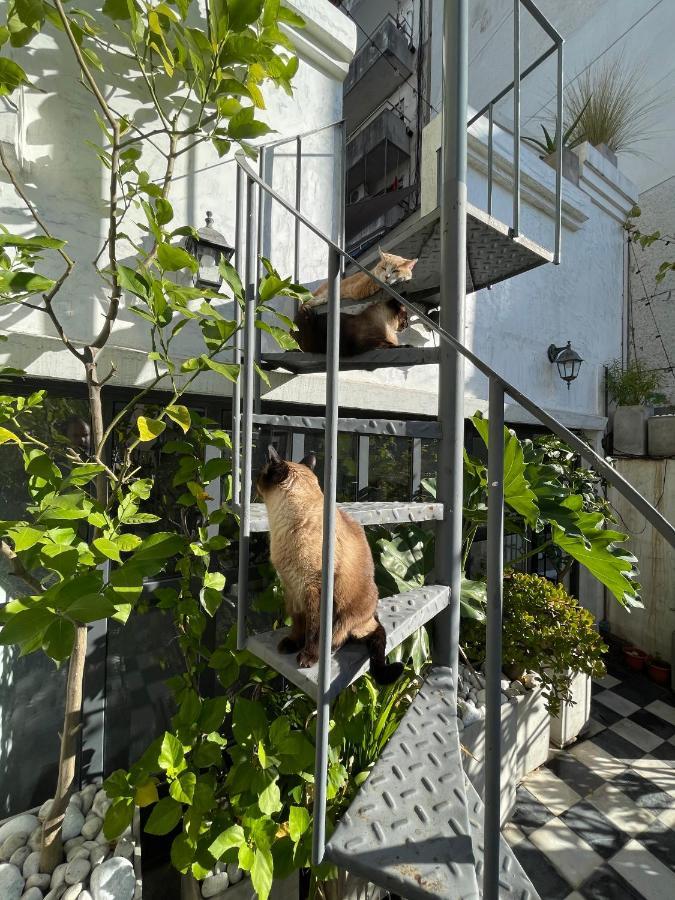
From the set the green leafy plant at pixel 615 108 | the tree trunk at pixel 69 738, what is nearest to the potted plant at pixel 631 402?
the green leafy plant at pixel 615 108

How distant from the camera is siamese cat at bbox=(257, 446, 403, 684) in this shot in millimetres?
953

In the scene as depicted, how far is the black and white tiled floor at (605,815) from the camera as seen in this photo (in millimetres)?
1762

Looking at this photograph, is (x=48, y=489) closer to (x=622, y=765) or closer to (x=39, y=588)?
(x=39, y=588)

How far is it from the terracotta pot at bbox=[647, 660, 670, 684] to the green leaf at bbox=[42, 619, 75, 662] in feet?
14.6

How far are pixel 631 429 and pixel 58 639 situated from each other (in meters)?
4.70

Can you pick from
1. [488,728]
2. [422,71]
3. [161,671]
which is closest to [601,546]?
[488,728]

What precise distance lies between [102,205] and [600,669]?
3.38 metres

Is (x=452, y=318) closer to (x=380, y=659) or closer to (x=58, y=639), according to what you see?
(x=380, y=659)

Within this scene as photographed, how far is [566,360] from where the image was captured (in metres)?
3.37

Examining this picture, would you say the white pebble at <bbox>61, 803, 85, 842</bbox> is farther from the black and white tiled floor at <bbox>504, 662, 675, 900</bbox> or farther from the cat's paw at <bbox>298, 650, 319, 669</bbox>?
the black and white tiled floor at <bbox>504, 662, 675, 900</bbox>

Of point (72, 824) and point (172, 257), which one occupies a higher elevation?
point (172, 257)

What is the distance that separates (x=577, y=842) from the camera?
1927 millimetres

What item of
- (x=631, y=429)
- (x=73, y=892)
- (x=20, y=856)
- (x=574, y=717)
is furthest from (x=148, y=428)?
(x=631, y=429)

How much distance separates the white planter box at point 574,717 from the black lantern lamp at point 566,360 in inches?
95.0
